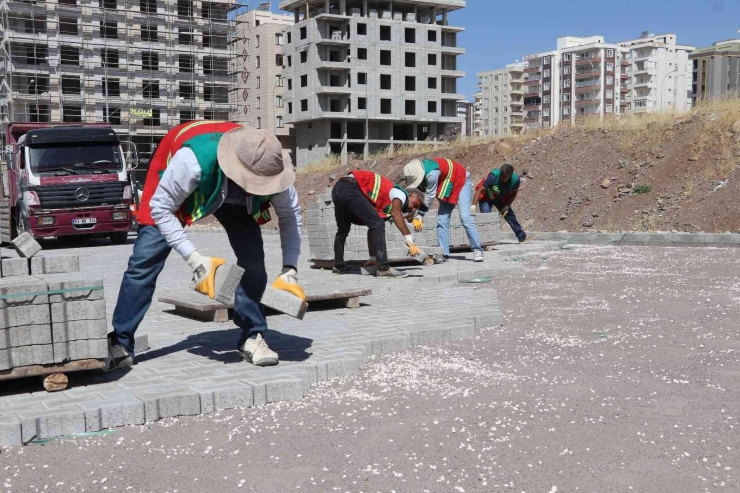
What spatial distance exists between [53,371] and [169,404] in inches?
30.7

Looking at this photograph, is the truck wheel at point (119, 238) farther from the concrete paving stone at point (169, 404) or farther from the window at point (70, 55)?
the window at point (70, 55)

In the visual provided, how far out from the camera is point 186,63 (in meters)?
66.3

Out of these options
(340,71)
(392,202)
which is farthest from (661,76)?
(392,202)

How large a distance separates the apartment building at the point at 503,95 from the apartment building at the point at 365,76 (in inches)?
3338

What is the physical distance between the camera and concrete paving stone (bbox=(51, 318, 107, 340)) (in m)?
4.80

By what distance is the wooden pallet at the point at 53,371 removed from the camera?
4.66 m

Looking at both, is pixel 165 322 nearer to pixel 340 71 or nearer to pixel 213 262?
pixel 213 262

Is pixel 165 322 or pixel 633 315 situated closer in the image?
pixel 165 322

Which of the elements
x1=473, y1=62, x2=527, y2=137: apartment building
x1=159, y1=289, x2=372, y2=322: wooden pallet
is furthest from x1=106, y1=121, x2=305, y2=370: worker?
x1=473, y1=62, x2=527, y2=137: apartment building

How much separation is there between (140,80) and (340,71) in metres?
17.6

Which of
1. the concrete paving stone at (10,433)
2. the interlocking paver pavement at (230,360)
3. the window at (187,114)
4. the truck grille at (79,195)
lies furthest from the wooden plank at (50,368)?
the window at (187,114)

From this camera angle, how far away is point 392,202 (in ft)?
34.7

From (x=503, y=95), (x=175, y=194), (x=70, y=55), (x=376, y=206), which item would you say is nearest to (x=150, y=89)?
(x=70, y=55)

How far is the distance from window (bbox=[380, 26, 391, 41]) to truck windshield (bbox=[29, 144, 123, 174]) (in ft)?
185
